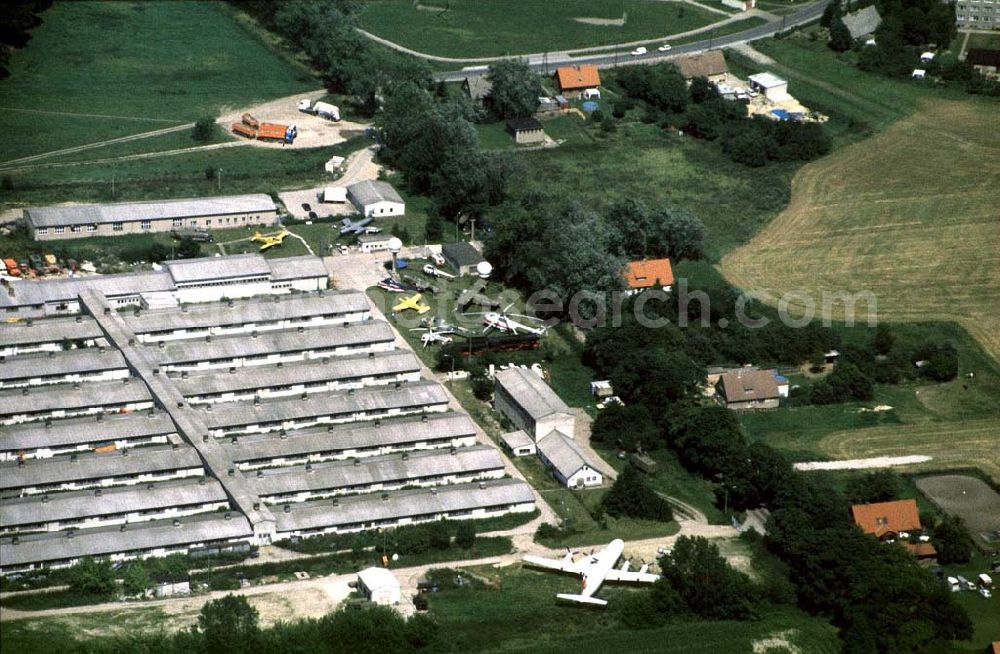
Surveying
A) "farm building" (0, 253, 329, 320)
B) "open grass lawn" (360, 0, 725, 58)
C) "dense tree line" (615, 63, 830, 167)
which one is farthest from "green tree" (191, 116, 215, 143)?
"dense tree line" (615, 63, 830, 167)

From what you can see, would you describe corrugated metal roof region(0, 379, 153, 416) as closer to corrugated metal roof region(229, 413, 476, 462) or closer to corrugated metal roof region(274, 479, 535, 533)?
corrugated metal roof region(229, 413, 476, 462)

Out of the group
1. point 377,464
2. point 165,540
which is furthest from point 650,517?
point 165,540

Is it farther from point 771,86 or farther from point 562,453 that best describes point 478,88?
A: point 562,453

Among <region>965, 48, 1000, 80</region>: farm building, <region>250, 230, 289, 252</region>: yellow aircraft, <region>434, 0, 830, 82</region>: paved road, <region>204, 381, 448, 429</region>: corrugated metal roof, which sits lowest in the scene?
<region>204, 381, 448, 429</region>: corrugated metal roof

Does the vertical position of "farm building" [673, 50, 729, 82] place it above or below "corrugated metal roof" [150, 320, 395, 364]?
above

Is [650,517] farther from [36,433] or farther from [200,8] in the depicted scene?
[200,8]

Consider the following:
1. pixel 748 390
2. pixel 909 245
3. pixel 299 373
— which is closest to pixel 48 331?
pixel 299 373

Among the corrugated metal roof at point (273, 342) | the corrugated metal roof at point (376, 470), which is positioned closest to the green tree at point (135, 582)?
the corrugated metal roof at point (376, 470)
